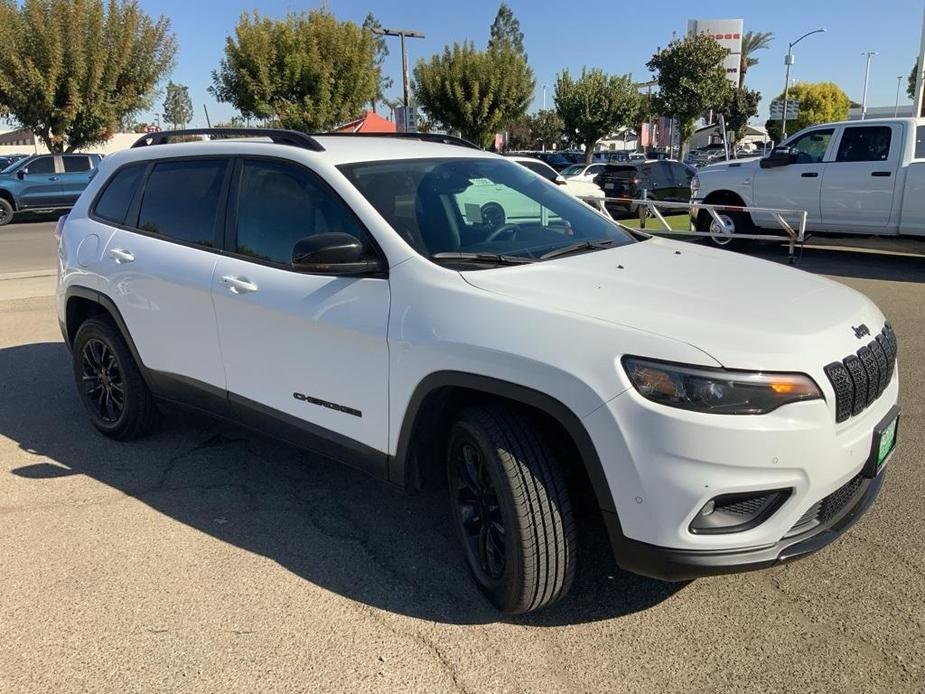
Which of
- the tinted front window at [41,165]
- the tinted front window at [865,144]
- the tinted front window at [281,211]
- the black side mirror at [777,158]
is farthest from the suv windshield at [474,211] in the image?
the tinted front window at [41,165]

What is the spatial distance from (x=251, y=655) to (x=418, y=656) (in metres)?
0.58

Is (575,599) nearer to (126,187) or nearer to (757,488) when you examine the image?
(757,488)

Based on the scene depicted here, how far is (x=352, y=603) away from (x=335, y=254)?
1.35 m

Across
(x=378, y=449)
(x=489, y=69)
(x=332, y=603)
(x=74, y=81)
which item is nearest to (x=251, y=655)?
(x=332, y=603)

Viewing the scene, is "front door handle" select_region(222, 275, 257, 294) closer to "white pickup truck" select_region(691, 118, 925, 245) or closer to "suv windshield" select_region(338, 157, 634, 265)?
"suv windshield" select_region(338, 157, 634, 265)

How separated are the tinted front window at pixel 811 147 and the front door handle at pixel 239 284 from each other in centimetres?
1004

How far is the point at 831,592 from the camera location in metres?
2.93

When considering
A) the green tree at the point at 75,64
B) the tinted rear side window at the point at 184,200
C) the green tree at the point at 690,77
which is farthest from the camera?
the green tree at the point at 690,77

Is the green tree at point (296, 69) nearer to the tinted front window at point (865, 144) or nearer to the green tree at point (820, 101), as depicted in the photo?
the tinted front window at point (865, 144)

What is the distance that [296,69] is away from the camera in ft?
98.5

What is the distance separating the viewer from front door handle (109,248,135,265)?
4164 mm

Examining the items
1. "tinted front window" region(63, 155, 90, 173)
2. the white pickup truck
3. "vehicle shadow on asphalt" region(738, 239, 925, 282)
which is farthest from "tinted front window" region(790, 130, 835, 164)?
"tinted front window" region(63, 155, 90, 173)

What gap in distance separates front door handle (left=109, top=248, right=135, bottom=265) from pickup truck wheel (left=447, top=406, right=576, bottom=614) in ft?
7.74

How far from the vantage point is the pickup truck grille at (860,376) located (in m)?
2.46
